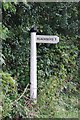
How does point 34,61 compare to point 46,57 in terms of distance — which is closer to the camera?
point 34,61

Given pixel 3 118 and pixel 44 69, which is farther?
pixel 44 69

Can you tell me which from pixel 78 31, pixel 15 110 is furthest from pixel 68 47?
pixel 15 110

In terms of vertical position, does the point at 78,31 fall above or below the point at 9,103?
above

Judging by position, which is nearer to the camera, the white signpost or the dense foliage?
the dense foliage

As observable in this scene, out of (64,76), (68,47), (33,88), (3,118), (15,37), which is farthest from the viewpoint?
(68,47)

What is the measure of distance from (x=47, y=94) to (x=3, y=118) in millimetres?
910

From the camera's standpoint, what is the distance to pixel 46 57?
5.21 metres

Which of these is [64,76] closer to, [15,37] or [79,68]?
[79,68]

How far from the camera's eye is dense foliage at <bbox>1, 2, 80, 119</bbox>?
4320 millimetres

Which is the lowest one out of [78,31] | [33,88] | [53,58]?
[33,88]

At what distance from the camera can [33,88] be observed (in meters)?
4.48

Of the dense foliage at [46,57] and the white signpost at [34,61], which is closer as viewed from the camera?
the dense foliage at [46,57]

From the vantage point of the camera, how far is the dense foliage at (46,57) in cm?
432

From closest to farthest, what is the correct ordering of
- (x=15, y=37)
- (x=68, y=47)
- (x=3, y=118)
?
(x=3, y=118), (x=15, y=37), (x=68, y=47)
